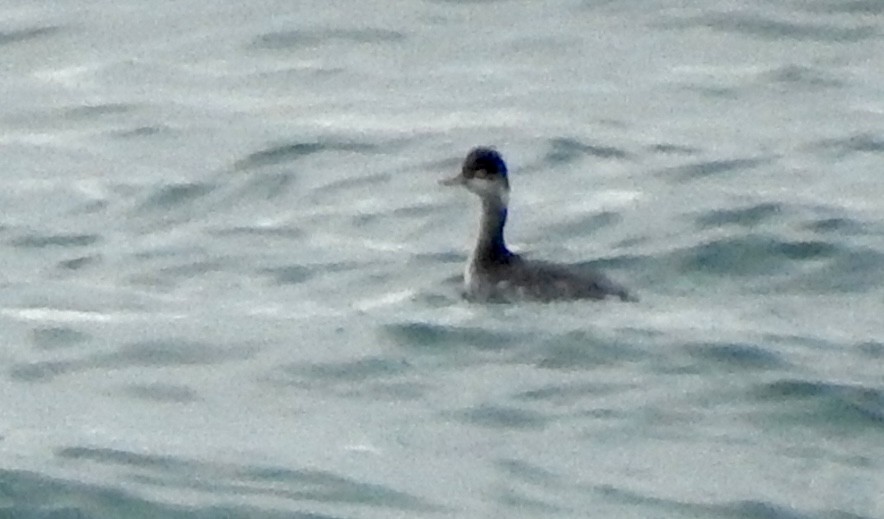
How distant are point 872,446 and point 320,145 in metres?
8.02

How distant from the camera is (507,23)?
79.3ft

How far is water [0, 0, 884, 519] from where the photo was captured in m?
→ 12.9

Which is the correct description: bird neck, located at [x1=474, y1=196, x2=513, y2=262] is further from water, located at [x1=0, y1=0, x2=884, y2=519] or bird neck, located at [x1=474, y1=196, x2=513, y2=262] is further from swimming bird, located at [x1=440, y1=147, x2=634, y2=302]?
water, located at [x1=0, y1=0, x2=884, y2=519]

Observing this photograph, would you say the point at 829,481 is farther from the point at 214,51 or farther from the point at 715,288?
the point at 214,51

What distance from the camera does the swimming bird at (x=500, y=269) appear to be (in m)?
16.1

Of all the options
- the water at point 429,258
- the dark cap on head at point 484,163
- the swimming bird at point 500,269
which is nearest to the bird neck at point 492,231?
the swimming bird at point 500,269

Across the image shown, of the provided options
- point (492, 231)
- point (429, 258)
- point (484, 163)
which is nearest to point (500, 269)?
point (492, 231)

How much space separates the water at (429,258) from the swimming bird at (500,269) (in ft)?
0.39

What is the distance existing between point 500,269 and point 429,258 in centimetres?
140

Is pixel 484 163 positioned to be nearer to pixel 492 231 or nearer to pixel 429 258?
pixel 492 231

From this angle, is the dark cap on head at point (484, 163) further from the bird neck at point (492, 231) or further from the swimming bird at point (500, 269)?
the bird neck at point (492, 231)

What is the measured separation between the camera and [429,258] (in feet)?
59.5

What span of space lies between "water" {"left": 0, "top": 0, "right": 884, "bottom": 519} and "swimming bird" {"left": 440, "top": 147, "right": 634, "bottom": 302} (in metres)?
0.12

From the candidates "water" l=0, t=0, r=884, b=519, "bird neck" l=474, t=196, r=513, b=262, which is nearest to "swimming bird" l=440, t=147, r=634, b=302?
"bird neck" l=474, t=196, r=513, b=262
